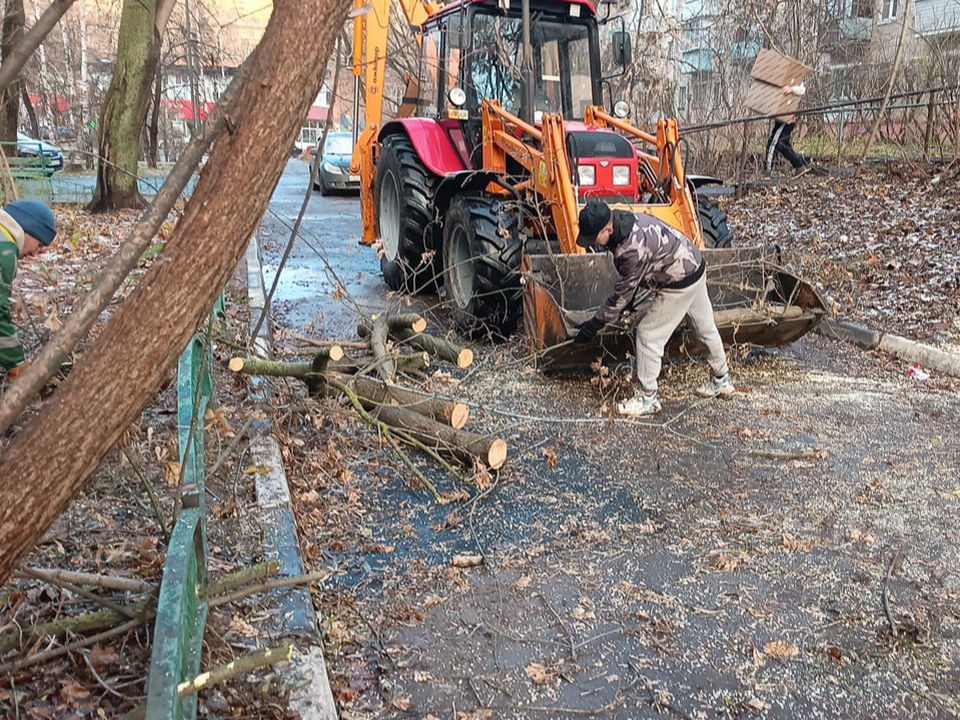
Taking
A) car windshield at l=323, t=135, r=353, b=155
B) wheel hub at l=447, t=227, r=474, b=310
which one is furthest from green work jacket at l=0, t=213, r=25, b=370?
car windshield at l=323, t=135, r=353, b=155

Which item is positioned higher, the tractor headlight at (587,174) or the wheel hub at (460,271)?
the tractor headlight at (587,174)

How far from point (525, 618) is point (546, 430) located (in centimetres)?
215

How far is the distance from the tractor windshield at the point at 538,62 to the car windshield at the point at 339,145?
584 inches

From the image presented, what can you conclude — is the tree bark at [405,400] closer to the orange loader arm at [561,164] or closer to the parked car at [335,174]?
the orange loader arm at [561,164]

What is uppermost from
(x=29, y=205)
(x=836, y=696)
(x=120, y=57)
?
(x=120, y=57)

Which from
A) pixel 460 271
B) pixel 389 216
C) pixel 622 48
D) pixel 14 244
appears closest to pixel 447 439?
pixel 14 244

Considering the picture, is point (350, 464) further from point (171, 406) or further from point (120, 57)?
point (120, 57)

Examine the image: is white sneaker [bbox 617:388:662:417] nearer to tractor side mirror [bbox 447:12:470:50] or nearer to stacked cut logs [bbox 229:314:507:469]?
stacked cut logs [bbox 229:314:507:469]

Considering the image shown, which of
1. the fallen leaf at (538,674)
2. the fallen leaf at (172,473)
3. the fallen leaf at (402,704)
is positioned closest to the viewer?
the fallen leaf at (402,704)

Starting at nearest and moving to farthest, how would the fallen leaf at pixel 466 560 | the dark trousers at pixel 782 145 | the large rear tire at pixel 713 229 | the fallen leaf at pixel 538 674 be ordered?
the fallen leaf at pixel 538 674
the fallen leaf at pixel 466 560
the large rear tire at pixel 713 229
the dark trousers at pixel 782 145

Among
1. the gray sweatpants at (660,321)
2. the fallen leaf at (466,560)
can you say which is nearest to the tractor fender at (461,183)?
the gray sweatpants at (660,321)

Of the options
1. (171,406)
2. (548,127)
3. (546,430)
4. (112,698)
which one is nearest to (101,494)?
(171,406)

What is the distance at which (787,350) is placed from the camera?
287 inches

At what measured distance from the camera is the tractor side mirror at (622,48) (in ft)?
26.4
